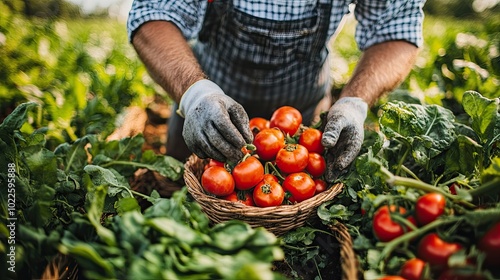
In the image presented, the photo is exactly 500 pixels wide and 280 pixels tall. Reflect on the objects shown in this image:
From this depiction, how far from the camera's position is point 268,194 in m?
2.00

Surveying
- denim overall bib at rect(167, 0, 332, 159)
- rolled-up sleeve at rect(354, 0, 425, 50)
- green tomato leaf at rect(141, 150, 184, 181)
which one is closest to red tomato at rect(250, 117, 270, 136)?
green tomato leaf at rect(141, 150, 184, 181)

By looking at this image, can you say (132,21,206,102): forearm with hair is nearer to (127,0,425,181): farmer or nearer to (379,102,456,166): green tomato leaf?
(127,0,425,181): farmer

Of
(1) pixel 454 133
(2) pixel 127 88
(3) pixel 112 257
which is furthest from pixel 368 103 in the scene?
(2) pixel 127 88

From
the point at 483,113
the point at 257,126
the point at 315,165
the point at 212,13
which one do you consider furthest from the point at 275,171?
the point at 212,13

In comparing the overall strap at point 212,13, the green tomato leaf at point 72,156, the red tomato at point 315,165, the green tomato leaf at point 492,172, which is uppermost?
the overall strap at point 212,13

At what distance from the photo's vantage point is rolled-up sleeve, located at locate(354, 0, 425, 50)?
288 cm

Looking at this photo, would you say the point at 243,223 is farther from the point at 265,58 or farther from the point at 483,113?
the point at 265,58

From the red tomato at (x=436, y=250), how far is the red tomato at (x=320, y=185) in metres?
0.75

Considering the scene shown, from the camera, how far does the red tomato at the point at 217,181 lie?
2.01m

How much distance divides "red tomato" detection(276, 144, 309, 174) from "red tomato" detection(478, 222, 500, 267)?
36.0 inches

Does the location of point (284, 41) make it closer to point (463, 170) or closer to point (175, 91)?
point (175, 91)

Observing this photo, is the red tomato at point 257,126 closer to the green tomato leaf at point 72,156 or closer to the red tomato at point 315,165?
the red tomato at point 315,165

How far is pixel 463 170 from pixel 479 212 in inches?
23.7

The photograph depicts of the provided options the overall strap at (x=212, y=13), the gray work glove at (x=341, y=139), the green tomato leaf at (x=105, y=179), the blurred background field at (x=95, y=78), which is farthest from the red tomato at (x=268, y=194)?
the blurred background field at (x=95, y=78)
